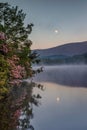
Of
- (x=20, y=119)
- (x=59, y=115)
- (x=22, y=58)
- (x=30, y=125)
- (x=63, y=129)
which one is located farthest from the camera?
(x=22, y=58)

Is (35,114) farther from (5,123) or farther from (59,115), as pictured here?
(5,123)

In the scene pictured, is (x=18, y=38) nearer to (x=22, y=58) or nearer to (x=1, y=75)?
(x=22, y=58)

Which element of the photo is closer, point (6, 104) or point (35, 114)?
point (35, 114)

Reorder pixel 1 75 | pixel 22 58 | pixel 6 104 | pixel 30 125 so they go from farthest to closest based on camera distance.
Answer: pixel 22 58
pixel 1 75
pixel 6 104
pixel 30 125

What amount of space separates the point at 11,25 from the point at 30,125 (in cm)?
3016

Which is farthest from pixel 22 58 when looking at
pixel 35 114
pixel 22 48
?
pixel 35 114

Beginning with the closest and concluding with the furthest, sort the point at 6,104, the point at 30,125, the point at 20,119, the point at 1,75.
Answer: the point at 30,125 < the point at 20,119 < the point at 6,104 < the point at 1,75

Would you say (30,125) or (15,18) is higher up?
(15,18)

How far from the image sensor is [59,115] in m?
21.3

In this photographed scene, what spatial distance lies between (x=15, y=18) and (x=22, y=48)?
3.35 metres

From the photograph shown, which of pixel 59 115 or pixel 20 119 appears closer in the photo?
pixel 20 119

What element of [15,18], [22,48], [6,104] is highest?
[15,18]

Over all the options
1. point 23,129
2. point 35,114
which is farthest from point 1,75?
point 23,129

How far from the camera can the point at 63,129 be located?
54.5 ft
